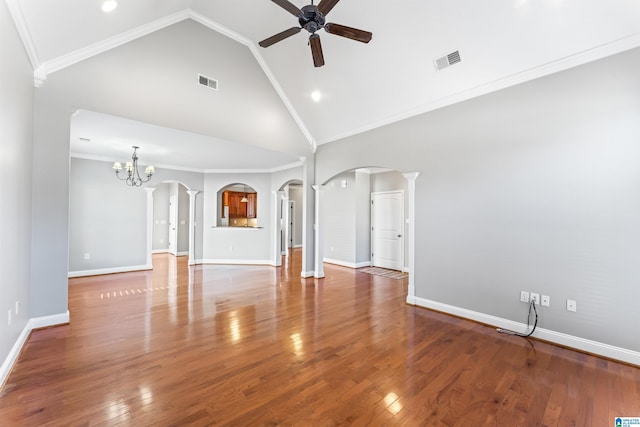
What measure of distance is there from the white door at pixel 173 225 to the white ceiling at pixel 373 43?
461 cm

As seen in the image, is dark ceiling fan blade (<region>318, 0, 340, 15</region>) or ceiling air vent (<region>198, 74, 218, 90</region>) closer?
dark ceiling fan blade (<region>318, 0, 340, 15</region>)

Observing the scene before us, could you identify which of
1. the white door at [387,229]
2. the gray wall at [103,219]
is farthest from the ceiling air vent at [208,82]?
the white door at [387,229]

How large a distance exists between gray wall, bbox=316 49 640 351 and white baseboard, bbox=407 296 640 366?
0.19 ft

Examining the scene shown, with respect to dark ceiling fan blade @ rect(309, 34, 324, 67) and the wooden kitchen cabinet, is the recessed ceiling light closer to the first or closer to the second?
dark ceiling fan blade @ rect(309, 34, 324, 67)

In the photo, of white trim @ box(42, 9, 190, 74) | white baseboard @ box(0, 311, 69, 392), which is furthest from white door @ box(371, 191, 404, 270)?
white baseboard @ box(0, 311, 69, 392)

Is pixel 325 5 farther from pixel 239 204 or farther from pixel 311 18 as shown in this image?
pixel 239 204

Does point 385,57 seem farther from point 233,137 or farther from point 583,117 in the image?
point 233,137

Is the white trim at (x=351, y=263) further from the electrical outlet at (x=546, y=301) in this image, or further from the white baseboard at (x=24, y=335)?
the white baseboard at (x=24, y=335)

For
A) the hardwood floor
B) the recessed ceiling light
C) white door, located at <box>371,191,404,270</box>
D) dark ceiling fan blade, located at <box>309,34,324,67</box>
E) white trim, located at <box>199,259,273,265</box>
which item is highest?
the recessed ceiling light

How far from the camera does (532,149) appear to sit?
10.4 feet

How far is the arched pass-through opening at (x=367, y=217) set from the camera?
6926mm

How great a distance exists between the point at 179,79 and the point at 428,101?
3661mm

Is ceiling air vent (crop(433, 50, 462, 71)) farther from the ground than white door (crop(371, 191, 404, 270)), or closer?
farther from the ground

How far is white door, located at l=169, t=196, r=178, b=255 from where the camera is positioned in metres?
9.17
